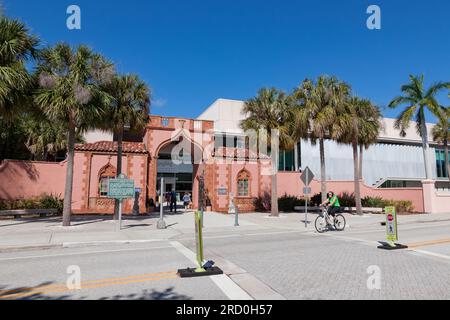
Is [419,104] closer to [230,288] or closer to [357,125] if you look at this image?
[357,125]

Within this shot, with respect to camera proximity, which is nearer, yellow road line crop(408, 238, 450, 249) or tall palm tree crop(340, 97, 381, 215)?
yellow road line crop(408, 238, 450, 249)

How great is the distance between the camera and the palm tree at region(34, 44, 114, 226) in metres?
13.9

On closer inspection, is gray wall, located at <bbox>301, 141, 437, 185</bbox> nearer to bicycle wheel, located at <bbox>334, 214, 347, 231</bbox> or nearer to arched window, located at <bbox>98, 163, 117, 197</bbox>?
arched window, located at <bbox>98, 163, 117, 197</bbox>

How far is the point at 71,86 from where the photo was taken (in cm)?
1407

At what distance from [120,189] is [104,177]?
9.77 metres

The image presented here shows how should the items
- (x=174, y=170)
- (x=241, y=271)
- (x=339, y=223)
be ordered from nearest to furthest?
(x=241, y=271) → (x=339, y=223) → (x=174, y=170)

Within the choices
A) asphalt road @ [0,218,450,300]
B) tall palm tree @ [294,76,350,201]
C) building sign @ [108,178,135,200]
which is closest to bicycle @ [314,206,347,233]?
asphalt road @ [0,218,450,300]

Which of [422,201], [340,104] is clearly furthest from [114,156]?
[422,201]

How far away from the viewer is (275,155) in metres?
21.1

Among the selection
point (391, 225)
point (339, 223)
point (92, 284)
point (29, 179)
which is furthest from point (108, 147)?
point (391, 225)

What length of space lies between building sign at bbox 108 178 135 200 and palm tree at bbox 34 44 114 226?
2179mm

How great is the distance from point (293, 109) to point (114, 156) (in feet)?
44.0

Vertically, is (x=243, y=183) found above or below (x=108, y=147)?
below
